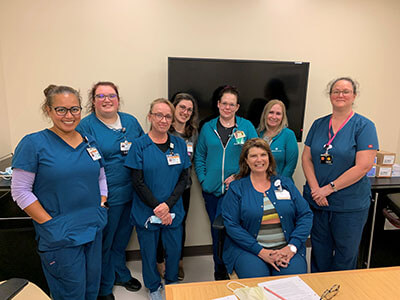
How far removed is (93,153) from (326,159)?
1625mm

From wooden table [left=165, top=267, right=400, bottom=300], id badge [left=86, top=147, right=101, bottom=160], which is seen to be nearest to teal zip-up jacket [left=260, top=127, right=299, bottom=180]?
wooden table [left=165, top=267, right=400, bottom=300]

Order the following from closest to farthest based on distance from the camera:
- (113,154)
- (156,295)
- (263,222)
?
(263,222) < (113,154) < (156,295)

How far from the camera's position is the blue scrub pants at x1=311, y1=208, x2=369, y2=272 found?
6.61ft

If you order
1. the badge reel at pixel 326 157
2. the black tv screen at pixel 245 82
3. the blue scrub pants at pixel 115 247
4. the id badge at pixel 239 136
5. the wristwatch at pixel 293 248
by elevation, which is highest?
the black tv screen at pixel 245 82

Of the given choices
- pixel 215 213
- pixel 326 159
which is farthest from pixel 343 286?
pixel 215 213

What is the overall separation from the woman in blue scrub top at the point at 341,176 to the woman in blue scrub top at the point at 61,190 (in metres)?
1.60

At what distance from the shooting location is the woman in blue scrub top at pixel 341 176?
1938 mm

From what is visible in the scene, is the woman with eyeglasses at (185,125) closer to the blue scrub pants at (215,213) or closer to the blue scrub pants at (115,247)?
the blue scrub pants at (215,213)

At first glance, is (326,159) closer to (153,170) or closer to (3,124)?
(153,170)

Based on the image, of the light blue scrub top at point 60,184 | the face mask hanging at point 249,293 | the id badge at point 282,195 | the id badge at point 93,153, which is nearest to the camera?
the face mask hanging at point 249,293

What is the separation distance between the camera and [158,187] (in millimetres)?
1980

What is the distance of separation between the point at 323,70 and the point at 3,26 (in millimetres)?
3000

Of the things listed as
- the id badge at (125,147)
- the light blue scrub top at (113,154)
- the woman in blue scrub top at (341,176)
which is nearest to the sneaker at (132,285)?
the light blue scrub top at (113,154)

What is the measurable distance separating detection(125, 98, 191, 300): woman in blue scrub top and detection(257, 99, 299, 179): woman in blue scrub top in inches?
32.1
